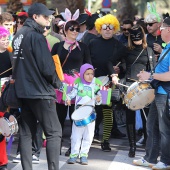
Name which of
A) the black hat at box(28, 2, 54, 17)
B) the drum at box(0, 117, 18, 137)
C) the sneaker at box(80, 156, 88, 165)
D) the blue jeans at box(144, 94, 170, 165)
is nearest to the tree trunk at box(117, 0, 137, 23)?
the blue jeans at box(144, 94, 170, 165)

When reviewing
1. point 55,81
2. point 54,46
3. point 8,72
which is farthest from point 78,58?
point 55,81

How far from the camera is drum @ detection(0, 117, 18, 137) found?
23.7ft

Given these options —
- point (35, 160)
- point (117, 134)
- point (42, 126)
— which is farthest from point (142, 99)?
point (117, 134)

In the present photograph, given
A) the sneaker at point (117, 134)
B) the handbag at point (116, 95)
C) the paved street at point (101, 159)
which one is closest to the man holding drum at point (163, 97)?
the paved street at point (101, 159)

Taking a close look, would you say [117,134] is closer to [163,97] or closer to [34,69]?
[163,97]

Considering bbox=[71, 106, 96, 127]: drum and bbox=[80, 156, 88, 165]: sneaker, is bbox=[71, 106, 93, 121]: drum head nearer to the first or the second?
bbox=[71, 106, 96, 127]: drum

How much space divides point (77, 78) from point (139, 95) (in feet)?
3.95

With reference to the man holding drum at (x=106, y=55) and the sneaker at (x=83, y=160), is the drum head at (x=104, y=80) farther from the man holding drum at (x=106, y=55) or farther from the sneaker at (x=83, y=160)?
the sneaker at (x=83, y=160)

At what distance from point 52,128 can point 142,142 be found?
9.91ft

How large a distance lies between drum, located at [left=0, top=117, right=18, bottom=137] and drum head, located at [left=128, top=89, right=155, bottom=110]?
153cm

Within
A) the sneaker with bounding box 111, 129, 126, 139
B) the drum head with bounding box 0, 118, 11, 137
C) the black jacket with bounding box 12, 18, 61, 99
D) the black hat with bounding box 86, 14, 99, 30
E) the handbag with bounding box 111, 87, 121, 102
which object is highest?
the black hat with bounding box 86, 14, 99, 30

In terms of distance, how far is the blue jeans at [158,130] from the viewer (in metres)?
7.50

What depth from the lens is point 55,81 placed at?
6746mm

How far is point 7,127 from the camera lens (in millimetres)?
7250
